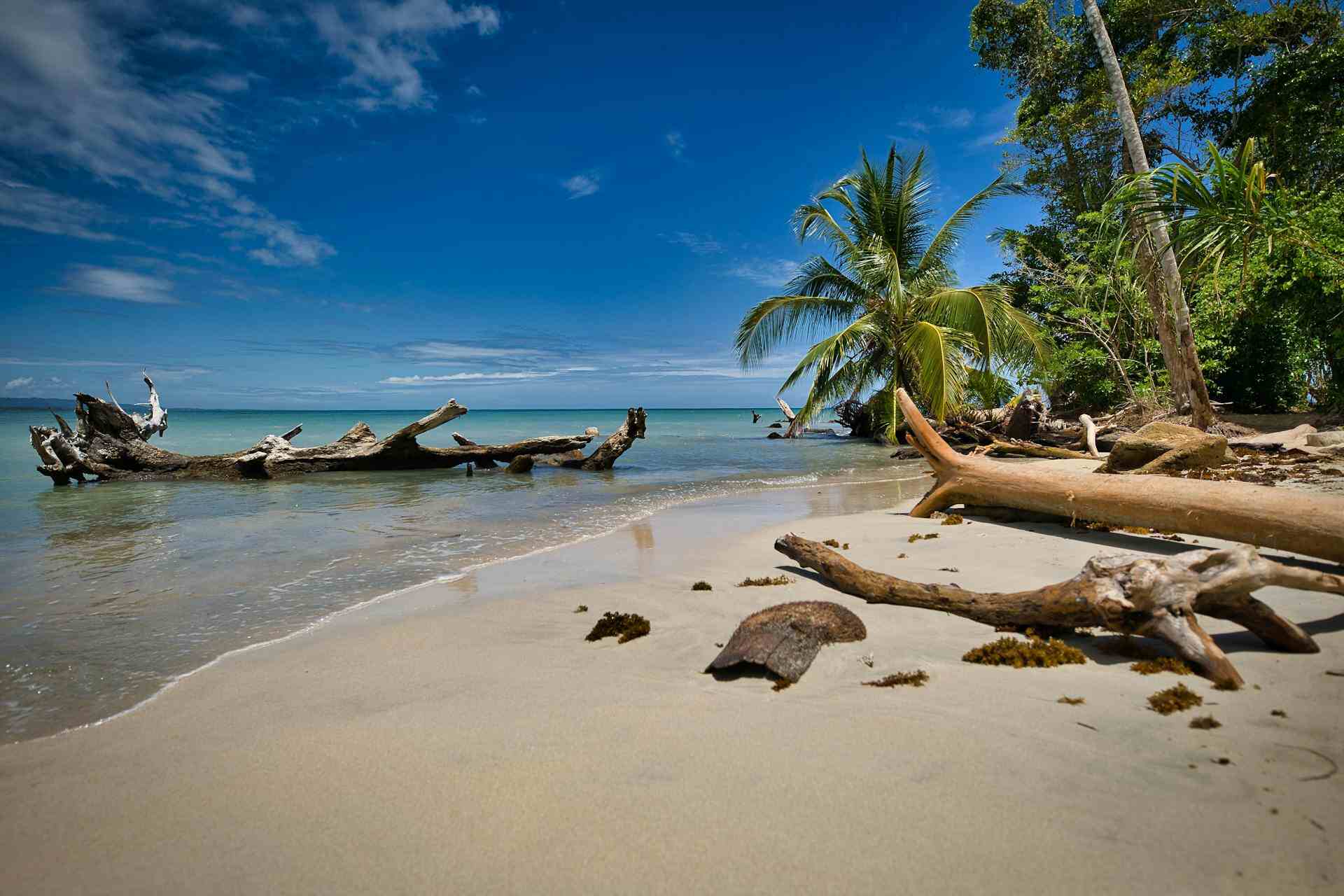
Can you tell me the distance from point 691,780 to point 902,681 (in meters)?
1.14

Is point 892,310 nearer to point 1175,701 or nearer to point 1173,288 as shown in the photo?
point 1173,288

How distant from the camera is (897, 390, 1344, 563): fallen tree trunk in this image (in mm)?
3586

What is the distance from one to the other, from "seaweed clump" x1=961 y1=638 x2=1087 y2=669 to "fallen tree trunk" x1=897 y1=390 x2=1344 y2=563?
6.76 feet

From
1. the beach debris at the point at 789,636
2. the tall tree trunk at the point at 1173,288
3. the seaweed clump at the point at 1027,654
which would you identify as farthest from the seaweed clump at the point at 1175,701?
the tall tree trunk at the point at 1173,288

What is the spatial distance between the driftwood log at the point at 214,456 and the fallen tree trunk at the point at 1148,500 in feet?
28.2

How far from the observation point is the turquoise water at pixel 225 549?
3.52m

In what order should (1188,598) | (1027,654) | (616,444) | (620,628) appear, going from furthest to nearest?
(616,444) < (620,628) < (1027,654) < (1188,598)

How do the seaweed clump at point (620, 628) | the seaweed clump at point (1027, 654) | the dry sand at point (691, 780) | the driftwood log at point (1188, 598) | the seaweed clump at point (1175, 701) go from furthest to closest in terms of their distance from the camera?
1. the seaweed clump at point (620, 628)
2. the seaweed clump at point (1027, 654)
3. the driftwood log at point (1188, 598)
4. the seaweed clump at point (1175, 701)
5. the dry sand at point (691, 780)

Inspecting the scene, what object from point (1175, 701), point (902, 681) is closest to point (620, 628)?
point (902, 681)

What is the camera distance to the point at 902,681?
2.61m

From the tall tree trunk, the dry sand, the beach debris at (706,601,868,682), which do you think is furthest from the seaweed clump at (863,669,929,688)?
the tall tree trunk

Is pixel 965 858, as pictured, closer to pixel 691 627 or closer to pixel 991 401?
pixel 691 627

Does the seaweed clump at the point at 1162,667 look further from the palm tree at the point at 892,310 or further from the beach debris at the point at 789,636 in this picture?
the palm tree at the point at 892,310

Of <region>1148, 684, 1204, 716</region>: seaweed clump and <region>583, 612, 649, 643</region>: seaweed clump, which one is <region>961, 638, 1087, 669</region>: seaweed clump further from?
<region>583, 612, 649, 643</region>: seaweed clump
